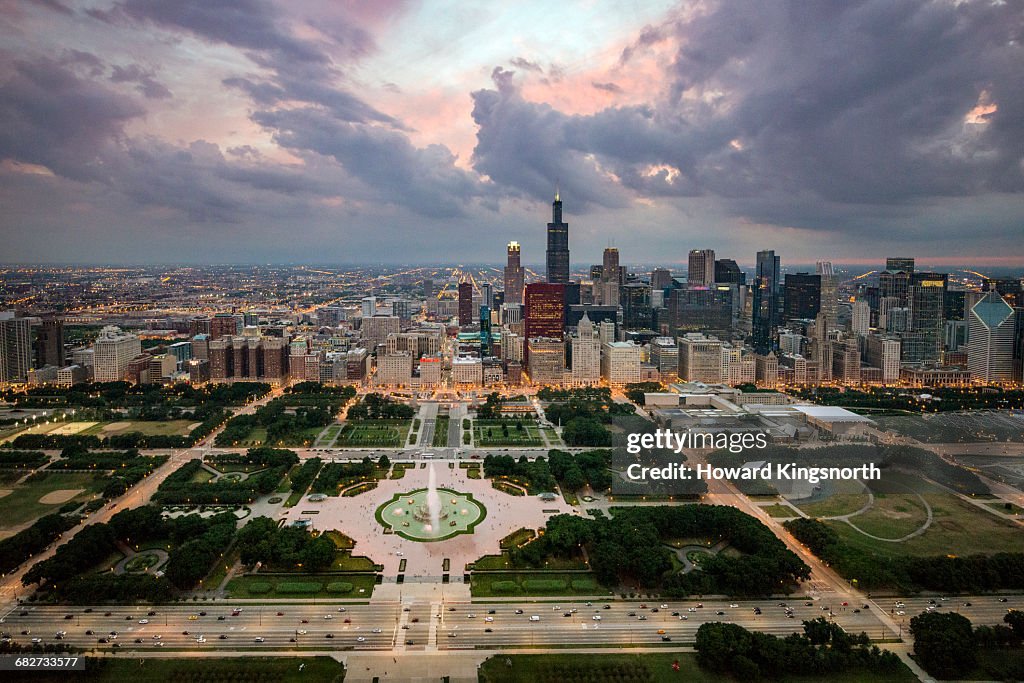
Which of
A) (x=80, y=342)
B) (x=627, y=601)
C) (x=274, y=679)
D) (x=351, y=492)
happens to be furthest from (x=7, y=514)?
(x=80, y=342)

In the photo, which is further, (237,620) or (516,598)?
(516,598)

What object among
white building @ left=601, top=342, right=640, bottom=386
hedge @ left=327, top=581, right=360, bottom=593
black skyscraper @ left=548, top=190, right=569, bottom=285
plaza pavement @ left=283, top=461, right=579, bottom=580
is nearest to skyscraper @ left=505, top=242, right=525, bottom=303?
black skyscraper @ left=548, top=190, right=569, bottom=285

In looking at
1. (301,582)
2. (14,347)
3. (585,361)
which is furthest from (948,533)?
(14,347)

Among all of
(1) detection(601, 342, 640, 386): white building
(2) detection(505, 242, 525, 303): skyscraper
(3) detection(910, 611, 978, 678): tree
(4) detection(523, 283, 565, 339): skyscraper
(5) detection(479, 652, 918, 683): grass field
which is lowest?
(5) detection(479, 652, 918, 683): grass field

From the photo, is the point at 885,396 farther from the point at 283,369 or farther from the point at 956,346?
the point at 283,369

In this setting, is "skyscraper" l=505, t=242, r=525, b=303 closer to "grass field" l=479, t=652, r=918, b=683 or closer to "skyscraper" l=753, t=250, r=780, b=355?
"skyscraper" l=753, t=250, r=780, b=355
